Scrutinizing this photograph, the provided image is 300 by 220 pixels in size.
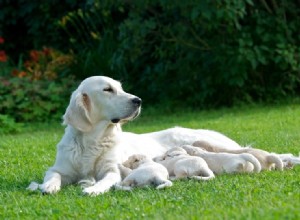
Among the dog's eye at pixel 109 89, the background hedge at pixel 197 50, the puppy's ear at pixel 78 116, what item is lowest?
the background hedge at pixel 197 50

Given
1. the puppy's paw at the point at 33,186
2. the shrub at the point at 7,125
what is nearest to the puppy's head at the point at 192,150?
the puppy's paw at the point at 33,186

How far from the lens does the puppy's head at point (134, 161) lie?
676 cm

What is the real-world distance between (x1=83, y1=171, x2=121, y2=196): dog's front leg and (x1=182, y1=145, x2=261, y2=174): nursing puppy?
804 mm

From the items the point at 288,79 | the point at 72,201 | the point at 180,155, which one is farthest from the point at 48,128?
the point at 72,201

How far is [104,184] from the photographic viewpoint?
630cm

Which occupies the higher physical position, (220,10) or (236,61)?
(220,10)

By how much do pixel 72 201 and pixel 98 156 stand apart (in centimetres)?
116

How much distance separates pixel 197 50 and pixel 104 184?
8.39 m

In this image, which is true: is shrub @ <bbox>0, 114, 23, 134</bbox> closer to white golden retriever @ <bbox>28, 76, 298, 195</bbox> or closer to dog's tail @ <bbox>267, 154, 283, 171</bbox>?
white golden retriever @ <bbox>28, 76, 298, 195</bbox>

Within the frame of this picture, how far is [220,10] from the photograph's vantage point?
12.6 m

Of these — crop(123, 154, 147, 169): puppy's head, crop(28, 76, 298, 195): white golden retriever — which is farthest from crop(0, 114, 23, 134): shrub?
crop(123, 154, 147, 169): puppy's head

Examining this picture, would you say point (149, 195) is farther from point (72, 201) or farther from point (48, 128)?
point (48, 128)

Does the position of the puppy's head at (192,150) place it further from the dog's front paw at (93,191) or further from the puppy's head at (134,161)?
the dog's front paw at (93,191)

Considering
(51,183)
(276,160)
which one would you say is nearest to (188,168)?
(276,160)
